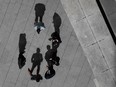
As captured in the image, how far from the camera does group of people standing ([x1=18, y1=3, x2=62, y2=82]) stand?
1845 centimetres

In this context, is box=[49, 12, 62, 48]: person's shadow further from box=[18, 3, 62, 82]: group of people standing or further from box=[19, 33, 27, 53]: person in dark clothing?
box=[19, 33, 27, 53]: person in dark clothing

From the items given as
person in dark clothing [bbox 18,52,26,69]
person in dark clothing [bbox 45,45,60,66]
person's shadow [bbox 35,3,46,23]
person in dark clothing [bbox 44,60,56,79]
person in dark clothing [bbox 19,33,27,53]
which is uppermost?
person's shadow [bbox 35,3,46,23]

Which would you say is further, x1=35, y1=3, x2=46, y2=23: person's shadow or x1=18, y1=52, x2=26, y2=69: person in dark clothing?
x1=35, y1=3, x2=46, y2=23: person's shadow

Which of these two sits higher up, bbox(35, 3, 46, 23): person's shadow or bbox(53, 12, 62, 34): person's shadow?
bbox(35, 3, 46, 23): person's shadow

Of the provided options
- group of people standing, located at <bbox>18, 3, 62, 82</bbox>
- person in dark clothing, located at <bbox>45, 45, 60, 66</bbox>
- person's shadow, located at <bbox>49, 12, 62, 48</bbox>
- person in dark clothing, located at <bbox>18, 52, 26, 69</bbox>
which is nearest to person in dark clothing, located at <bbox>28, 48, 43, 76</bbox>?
group of people standing, located at <bbox>18, 3, 62, 82</bbox>

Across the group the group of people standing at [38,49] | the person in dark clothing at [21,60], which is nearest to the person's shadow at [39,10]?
the group of people standing at [38,49]

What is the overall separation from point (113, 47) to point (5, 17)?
5.99 meters

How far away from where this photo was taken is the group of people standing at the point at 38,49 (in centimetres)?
1845

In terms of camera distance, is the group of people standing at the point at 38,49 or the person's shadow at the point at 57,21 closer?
the group of people standing at the point at 38,49

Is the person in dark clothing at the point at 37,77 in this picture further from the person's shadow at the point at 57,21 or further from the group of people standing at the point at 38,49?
the person's shadow at the point at 57,21

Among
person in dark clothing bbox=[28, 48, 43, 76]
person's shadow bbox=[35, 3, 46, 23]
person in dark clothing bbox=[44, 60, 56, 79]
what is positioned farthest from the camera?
person's shadow bbox=[35, 3, 46, 23]

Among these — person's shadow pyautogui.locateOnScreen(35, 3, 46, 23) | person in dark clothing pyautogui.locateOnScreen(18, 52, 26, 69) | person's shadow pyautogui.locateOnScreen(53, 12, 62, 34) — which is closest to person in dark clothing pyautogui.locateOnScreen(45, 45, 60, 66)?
person's shadow pyautogui.locateOnScreen(53, 12, 62, 34)

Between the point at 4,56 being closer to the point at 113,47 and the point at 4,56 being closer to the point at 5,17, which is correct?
the point at 5,17

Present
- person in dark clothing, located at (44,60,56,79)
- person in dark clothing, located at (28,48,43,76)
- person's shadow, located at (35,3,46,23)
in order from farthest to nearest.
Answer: person's shadow, located at (35,3,46,23) < person in dark clothing, located at (28,48,43,76) < person in dark clothing, located at (44,60,56,79)
